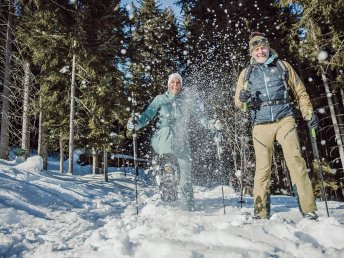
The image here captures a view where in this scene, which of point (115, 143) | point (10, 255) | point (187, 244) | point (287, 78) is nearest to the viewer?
point (187, 244)

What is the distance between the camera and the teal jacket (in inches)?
248

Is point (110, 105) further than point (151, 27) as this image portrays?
No

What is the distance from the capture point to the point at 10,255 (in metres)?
2.85

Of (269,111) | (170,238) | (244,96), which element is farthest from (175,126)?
(170,238)

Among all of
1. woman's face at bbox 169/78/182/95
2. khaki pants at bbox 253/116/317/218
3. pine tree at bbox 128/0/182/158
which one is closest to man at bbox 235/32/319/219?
khaki pants at bbox 253/116/317/218

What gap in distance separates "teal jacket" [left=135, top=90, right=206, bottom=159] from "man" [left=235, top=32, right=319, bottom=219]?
177 centimetres

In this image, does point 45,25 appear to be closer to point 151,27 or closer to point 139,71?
point 139,71

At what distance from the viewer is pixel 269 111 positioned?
4.71m

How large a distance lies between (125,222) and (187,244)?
175cm

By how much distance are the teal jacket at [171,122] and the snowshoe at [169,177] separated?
0.82 feet

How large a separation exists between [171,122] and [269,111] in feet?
7.36

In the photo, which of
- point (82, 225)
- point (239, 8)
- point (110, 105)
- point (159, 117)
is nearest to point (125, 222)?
point (82, 225)

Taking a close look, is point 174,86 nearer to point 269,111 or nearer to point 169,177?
point 169,177

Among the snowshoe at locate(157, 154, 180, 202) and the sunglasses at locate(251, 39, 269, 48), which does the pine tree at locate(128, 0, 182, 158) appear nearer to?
the snowshoe at locate(157, 154, 180, 202)
